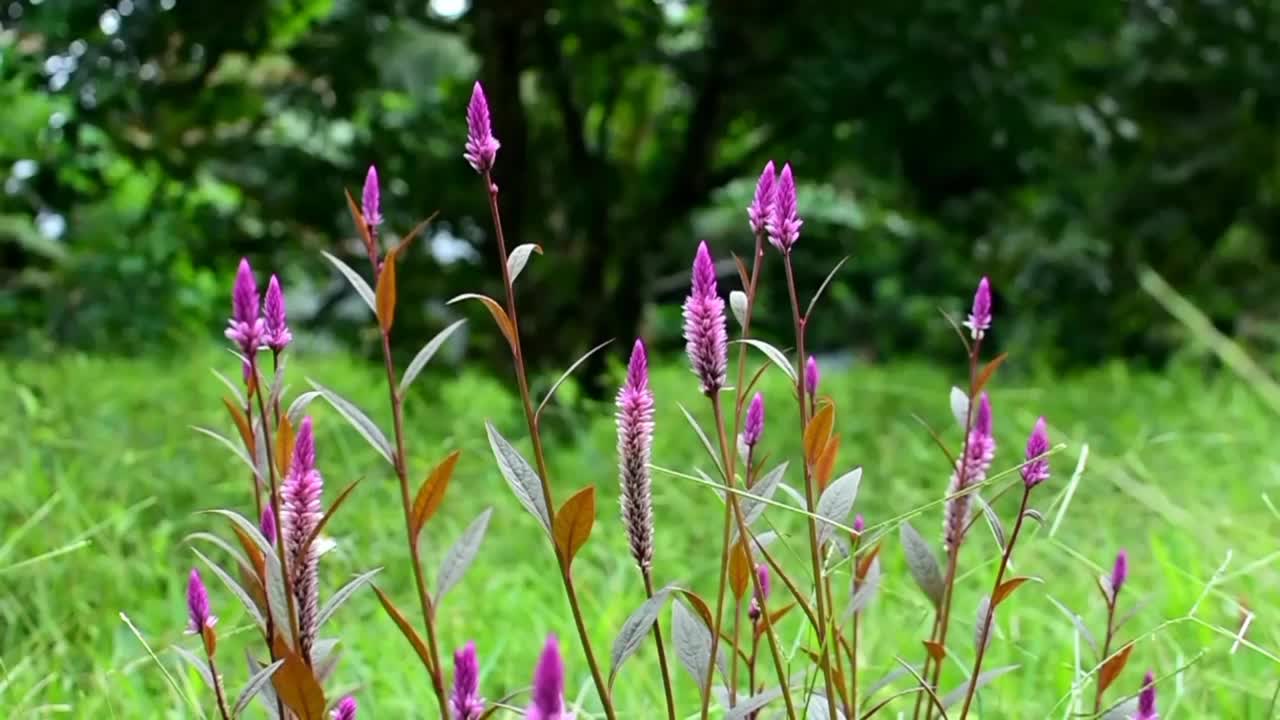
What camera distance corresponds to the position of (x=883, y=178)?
293 centimetres

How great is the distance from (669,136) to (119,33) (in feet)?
6.54

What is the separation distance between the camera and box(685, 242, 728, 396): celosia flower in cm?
51

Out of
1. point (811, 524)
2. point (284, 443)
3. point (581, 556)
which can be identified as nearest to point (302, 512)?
point (284, 443)

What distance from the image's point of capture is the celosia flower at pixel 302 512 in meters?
0.53

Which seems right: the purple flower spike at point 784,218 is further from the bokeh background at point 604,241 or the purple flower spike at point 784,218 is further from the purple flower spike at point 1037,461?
the bokeh background at point 604,241

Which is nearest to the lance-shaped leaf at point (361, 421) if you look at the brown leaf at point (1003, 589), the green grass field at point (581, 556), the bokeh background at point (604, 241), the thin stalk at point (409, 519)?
the thin stalk at point (409, 519)

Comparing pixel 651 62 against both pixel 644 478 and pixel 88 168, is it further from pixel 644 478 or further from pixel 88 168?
pixel 644 478

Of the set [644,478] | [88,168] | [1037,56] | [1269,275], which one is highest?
[88,168]

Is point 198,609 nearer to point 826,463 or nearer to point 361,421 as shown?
point 361,421

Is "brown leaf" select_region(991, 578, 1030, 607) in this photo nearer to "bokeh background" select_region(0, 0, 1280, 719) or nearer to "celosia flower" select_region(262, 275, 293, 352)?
"celosia flower" select_region(262, 275, 293, 352)

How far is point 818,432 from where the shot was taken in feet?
1.86

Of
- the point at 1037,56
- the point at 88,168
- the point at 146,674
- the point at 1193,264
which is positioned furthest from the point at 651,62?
the point at 146,674

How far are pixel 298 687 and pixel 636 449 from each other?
0.63ft

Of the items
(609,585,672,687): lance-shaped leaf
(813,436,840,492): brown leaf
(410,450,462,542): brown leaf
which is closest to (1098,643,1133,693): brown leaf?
(813,436,840,492): brown leaf
